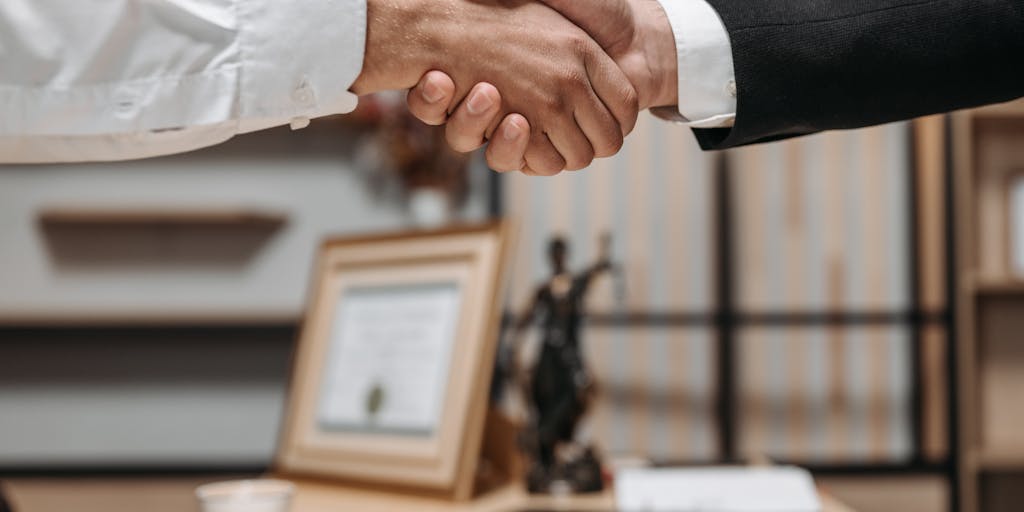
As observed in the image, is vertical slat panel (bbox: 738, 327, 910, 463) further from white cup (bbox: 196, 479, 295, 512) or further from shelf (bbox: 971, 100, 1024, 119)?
white cup (bbox: 196, 479, 295, 512)

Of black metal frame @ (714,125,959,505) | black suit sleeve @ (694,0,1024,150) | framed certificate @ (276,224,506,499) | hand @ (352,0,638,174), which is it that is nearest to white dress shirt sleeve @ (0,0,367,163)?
hand @ (352,0,638,174)

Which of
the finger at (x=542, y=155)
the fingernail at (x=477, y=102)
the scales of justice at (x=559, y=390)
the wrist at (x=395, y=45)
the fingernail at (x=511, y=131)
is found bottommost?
the scales of justice at (x=559, y=390)

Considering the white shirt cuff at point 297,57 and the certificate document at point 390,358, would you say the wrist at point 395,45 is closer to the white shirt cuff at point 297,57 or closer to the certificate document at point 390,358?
the white shirt cuff at point 297,57

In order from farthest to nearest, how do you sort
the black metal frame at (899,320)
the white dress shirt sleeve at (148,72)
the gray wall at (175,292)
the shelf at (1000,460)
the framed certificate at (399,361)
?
1. the gray wall at (175,292)
2. the black metal frame at (899,320)
3. the shelf at (1000,460)
4. the framed certificate at (399,361)
5. the white dress shirt sleeve at (148,72)

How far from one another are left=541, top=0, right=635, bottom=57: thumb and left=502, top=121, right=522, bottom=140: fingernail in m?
0.16

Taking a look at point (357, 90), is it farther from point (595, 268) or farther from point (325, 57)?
point (595, 268)

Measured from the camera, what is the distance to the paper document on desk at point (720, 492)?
4.90 ft

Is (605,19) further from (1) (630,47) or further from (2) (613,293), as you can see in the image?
(2) (613,293)

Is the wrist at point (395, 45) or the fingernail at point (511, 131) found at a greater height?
the wrist at point (395, 45)

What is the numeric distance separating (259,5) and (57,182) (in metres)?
2.22

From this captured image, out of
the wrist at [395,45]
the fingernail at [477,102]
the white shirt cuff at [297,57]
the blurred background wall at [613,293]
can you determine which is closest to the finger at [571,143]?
the fingernail at [477,102]

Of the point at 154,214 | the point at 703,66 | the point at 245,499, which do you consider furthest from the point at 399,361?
the point at 154,214

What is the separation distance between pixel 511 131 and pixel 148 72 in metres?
0.48

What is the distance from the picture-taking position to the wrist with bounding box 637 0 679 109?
1.36 metres
